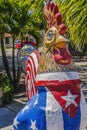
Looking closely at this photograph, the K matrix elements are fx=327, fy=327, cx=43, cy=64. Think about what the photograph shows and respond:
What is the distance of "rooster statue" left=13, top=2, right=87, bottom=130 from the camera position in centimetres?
284

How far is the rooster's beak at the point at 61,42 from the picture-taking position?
2831mm

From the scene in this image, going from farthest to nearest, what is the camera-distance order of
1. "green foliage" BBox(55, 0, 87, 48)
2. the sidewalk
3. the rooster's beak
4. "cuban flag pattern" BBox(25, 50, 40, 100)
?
1. the sidewalk
2. "green foliage" BBox(55, 0, 87, 48)
3. "cuban flag pattern" BBox(25, 50, 40, 100)
4. the rooster's beak

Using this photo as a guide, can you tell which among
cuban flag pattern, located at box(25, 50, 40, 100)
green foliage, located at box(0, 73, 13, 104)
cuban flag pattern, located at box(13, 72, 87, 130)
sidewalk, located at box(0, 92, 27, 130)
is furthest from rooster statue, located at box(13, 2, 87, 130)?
green foliage, located at box(0, 73, 13, 104)

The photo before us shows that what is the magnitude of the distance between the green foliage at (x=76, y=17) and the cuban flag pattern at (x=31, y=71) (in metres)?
1.21

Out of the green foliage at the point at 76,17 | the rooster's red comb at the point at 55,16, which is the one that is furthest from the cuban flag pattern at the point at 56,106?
the green foliage at the point at 76,17

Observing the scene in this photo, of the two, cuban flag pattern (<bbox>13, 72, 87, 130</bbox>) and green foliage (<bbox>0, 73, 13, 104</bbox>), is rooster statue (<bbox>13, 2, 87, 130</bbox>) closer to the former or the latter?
cuban flag pattern (<bbox>13, 72, 87, 130</bbox>)

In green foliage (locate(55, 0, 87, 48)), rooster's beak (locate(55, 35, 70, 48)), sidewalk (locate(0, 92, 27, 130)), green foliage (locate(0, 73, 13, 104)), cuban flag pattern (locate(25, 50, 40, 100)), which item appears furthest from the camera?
green foliage (locate(0, 73, 13, 104))

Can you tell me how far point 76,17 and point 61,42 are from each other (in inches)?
62.8

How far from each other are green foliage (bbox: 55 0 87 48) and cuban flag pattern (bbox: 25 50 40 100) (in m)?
1.21

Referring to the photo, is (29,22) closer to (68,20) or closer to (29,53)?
(68,20)

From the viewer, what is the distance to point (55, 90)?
2895 mm

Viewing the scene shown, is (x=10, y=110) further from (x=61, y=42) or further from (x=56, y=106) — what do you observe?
(x=61, y=42)

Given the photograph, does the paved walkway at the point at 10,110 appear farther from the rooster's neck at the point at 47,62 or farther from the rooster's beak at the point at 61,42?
the rooster's beak at the point at 61,42

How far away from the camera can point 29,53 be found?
3.44 m
